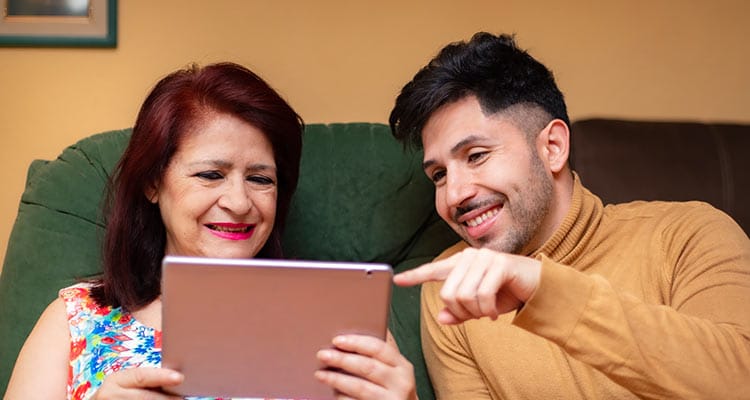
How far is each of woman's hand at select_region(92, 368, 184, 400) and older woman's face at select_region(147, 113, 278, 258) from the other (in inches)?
12.9

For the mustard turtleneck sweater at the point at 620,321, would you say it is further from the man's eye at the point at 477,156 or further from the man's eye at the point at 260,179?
the man's eye at the point at 260,179

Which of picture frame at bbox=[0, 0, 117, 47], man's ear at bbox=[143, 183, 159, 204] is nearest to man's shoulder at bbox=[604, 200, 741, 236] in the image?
man's ear at bbox=[143, 183, 159, 204]

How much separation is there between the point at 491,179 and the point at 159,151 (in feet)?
1.96

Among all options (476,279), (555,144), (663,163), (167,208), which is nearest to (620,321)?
(476,279)

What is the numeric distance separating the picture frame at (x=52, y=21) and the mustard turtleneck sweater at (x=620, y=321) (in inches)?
40.1

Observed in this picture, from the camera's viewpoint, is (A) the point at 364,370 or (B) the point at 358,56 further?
(B) the point at 358,56

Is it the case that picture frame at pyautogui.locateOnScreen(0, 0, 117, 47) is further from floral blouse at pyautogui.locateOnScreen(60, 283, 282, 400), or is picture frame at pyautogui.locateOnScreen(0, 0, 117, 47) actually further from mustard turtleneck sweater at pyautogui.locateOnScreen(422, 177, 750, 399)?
mustard turtleneck sweater at pyautogui.locateOnScreen(422, 177, 750, 399)

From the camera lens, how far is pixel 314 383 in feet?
3.59

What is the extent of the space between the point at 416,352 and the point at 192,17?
0.99 metres

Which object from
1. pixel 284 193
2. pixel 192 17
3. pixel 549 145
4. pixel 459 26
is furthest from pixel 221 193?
pixel 459 26

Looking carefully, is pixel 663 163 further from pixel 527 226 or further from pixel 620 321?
pixel 620 321

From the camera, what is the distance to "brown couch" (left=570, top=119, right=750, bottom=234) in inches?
71.4

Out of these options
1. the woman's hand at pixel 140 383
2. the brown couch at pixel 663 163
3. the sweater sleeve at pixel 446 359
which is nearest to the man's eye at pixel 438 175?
the sweater sleeve at pixel 446 359

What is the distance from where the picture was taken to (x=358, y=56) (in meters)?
2.04
